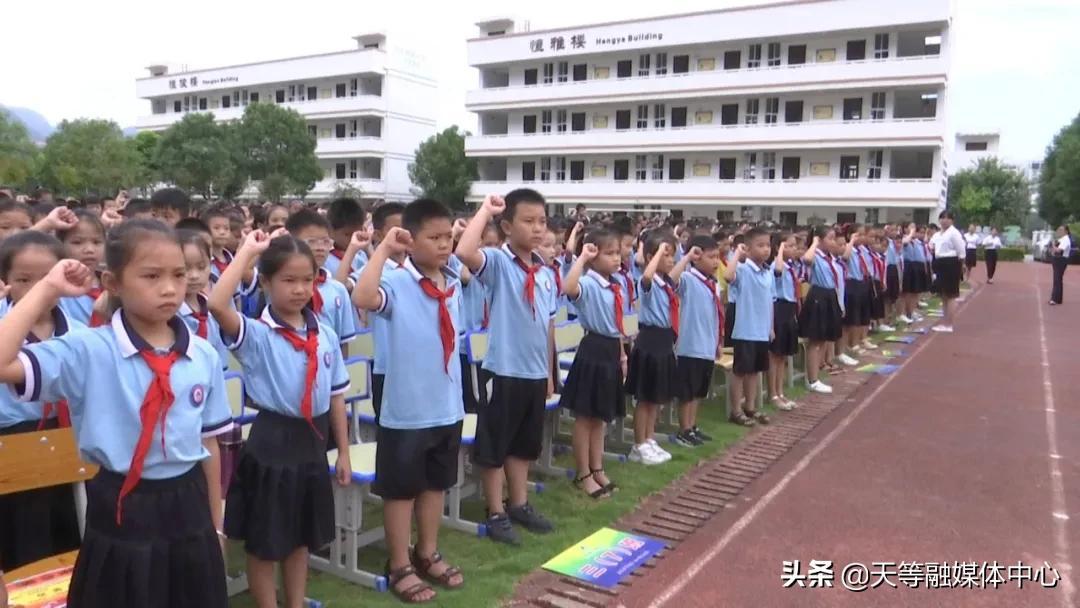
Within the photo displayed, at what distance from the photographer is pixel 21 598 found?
104 inches

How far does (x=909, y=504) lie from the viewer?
5086mm

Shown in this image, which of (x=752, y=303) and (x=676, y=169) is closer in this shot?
(x=752, y=303)

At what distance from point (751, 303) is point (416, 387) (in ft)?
12.5

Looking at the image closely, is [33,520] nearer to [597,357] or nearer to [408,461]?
[408,461]

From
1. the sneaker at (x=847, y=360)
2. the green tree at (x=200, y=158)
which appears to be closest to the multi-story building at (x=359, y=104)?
the green tree at (x=200, y=158)

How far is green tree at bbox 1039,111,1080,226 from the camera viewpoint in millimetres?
38875

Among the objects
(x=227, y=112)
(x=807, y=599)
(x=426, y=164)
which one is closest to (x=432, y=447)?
(x=807, y=599)

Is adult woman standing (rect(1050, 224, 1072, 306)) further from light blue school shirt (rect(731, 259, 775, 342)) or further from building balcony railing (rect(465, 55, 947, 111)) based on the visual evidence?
building balcony railing (rect(465, 55, 947, 111))

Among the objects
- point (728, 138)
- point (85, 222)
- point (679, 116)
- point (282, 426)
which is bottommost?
point (282, 426)

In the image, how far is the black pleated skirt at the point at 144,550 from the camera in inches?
88.4

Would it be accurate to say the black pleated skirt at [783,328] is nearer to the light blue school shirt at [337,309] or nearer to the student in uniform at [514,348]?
the student in uniform at [514,348]

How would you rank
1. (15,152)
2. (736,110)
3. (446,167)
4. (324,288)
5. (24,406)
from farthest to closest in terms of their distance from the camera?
1. (446,167)
2. (15,152)
3. (736,110)
4. (324,288)
5. (24,406)

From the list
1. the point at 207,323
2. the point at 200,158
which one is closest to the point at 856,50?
the point at 200,158

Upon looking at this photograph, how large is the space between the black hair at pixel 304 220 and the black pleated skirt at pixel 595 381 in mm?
1742
